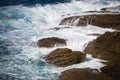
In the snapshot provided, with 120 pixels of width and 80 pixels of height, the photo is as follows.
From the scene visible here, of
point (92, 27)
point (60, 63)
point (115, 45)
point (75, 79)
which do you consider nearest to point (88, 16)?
point (92, 27)

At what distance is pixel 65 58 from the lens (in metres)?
13.9

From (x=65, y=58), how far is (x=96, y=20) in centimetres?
753

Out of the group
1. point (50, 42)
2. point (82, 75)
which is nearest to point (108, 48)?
point (82, 75)

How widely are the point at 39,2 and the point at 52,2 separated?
1379mm

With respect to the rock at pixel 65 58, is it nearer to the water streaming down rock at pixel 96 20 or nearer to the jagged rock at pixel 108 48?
the jagged rock at pixel 108 48

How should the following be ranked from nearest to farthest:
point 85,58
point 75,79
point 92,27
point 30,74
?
point 75,79 < point 30,74 < point 85,58 < point 92,27

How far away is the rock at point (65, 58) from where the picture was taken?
1384 centimetres

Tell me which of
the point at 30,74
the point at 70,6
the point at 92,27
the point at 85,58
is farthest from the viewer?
the point at 70,6

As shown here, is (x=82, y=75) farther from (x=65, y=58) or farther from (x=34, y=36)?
(x=34, y=36)

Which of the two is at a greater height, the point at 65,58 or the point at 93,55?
the point at 65,58

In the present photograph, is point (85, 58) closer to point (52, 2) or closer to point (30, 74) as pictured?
point (30, 74)

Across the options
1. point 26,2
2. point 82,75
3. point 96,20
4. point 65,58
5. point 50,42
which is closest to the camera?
point 82,75

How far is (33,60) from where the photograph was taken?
14.8 meters

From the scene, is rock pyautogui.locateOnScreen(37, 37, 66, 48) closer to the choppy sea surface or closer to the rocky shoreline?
the rocky shoreline
